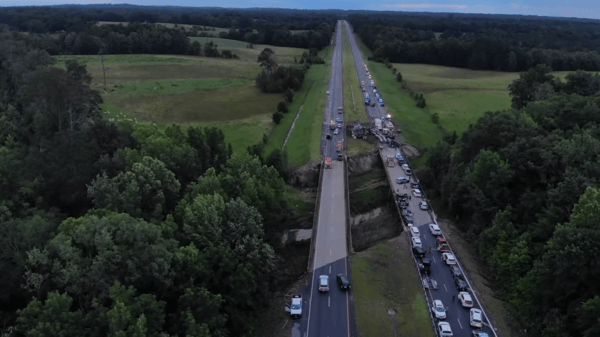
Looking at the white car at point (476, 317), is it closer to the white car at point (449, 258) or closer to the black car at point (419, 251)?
the white car at point (449, 258)

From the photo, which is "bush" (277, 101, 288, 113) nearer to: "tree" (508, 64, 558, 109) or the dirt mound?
the dirt mound

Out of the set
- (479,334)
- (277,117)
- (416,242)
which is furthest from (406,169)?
(479,334)

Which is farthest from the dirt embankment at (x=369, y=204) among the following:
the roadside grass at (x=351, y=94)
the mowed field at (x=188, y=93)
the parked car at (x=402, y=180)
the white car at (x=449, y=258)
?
the mowed field at (x=188, y=93)

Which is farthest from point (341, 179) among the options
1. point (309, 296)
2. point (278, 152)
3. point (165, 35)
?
point (165, 35)

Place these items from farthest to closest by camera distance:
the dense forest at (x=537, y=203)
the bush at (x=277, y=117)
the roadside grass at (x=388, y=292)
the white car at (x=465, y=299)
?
the bush at (x=277, y=117) < the white car at (x=465, y=299) < the roadside grass at (x=388, y=292) < the dense forest at (x=537, y=203)

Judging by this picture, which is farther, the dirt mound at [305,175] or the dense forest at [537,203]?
the dirt mound at [305,175]

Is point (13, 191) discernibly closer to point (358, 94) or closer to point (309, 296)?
point (309, 296)
